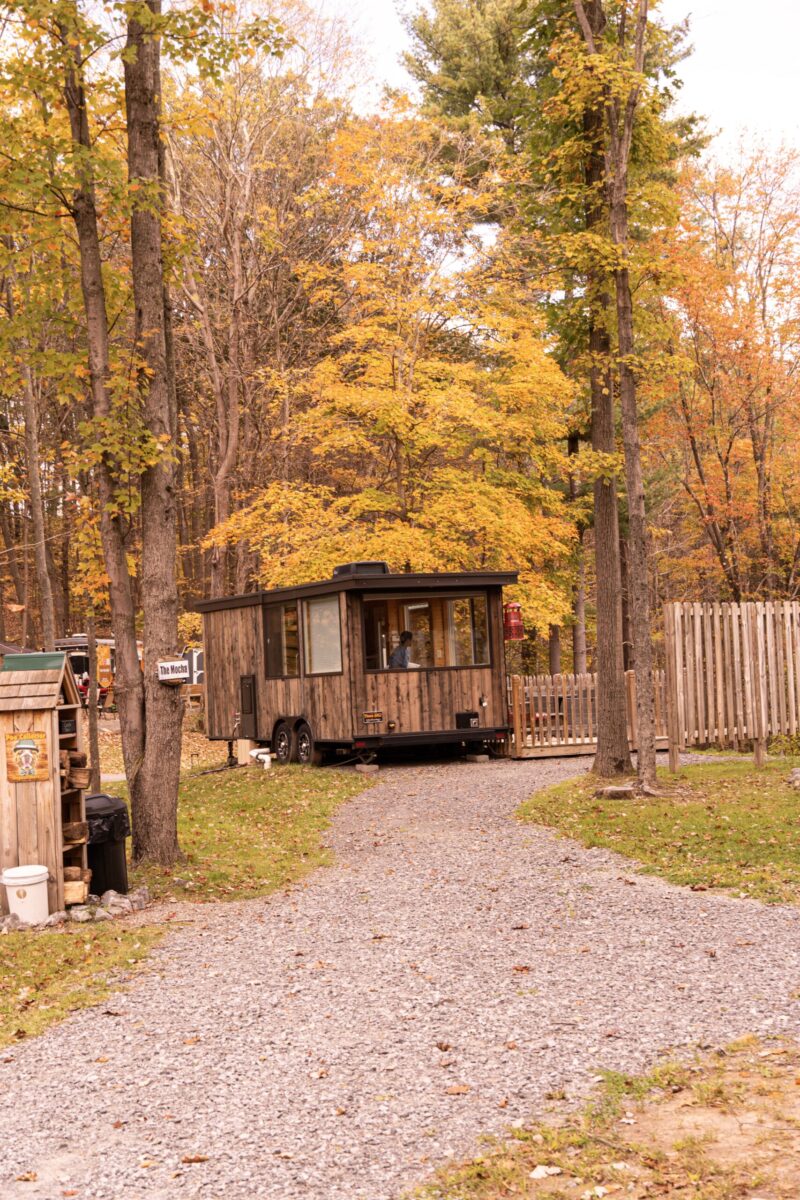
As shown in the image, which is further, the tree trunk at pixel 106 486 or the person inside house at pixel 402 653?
the person inside house at pixel 402 653

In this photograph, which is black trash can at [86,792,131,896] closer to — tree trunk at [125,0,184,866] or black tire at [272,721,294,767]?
tree trunk at [125,0,184,866]

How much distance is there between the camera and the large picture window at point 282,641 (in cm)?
1841

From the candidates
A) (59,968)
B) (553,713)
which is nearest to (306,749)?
(553,713)

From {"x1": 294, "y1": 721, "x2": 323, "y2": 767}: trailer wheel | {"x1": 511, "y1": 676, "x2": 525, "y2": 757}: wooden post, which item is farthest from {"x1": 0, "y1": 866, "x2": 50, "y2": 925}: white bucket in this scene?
{"x1": 511, "y1": 676, "x2": 525, "y2": 757}: wooden post

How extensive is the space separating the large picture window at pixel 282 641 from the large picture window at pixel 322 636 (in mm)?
328

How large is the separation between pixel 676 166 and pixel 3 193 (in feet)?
69.1

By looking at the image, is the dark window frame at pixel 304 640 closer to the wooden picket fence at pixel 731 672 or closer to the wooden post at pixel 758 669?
the wooden picket fence at pixel 731 672

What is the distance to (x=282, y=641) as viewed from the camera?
18.8 metres

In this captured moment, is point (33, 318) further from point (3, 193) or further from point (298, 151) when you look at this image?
point (298, 151)

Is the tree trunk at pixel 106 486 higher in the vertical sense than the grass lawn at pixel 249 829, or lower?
higher

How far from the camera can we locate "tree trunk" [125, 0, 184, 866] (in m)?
9.48

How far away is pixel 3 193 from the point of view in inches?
371

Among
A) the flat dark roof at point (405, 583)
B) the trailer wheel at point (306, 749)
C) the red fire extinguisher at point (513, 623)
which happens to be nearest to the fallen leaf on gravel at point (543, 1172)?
the flat dark roof at point (405, 583)

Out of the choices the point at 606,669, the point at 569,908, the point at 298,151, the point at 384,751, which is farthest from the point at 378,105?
the point at 569,908
